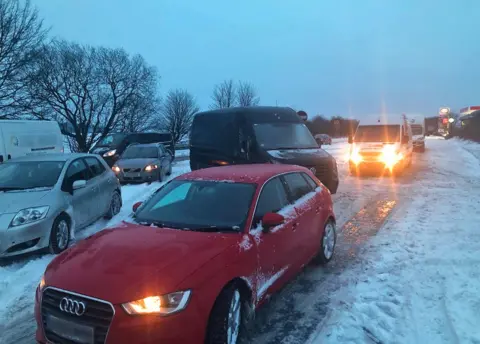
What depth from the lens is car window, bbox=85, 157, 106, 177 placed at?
26.8 feet

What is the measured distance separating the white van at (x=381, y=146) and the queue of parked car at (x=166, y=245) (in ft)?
33.2

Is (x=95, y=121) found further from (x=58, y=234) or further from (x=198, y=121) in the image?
(x=58, y=234)

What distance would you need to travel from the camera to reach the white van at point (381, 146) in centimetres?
1537

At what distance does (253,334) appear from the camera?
387 cm

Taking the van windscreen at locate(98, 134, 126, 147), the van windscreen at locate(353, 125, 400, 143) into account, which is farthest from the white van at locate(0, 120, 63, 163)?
the van windscreen at locate(353, 125, 400, 143)

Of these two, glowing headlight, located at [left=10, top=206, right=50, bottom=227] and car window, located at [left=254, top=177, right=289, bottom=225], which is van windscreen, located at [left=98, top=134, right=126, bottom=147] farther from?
car window, located at [left=254, top=177, right=289, bottom=225]

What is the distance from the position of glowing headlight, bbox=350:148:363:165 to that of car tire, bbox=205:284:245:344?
13.2 metres

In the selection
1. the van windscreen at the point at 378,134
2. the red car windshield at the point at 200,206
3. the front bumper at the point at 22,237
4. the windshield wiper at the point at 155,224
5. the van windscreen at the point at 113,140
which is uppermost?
the van windscreen at the point at 113,140

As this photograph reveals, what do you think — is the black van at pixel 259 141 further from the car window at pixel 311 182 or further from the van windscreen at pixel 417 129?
the van windscreen at pixel 417 129

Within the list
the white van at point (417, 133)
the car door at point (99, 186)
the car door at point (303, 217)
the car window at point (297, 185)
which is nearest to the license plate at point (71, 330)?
the car door at point (303, 217)

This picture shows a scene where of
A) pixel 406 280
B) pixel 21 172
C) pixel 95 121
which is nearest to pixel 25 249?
pixel 21 172

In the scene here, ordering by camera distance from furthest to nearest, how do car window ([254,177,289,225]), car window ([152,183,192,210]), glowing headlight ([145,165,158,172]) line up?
glowing headlight ([145,165,158,172]), car window ([152,183,192,210]), car window ([254,177,289,225])

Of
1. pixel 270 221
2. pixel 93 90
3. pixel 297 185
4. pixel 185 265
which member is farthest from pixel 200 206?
pixel 93 90

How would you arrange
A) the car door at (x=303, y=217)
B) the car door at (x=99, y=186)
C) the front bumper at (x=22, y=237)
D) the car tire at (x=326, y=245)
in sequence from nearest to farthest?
the car door at (x=303, y=217) → the front bumper at (x=22, y=237) → the car tire at (x=326, y=245) → the car door at (x=99, y=186)
